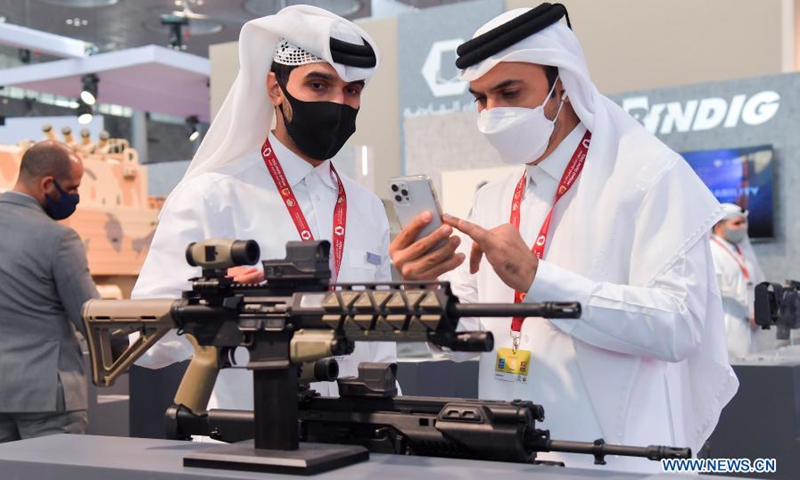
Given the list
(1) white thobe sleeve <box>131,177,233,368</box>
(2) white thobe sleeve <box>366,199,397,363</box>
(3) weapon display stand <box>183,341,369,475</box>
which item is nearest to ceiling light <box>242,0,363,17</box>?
(2) white thobe sleeve <box>366,199,397,363</box>

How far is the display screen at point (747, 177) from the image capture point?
816cm

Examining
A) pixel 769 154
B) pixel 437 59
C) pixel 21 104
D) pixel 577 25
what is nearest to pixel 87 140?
pixel 437 59

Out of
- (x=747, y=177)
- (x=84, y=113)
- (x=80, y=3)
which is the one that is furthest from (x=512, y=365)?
(x=80, y=3)

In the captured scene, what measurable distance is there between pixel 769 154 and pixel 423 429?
7.39 metres

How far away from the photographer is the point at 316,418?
5.17 ft

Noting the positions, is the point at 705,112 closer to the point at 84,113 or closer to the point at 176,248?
the point at 84,113

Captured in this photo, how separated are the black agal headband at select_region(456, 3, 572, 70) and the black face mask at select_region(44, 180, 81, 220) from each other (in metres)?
2.41

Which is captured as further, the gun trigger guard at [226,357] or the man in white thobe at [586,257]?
the man in white thobe at [586,257]

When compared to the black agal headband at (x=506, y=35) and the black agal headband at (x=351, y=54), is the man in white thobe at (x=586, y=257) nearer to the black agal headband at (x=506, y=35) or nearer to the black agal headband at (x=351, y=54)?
the black agal headband at (x=506, y=35)

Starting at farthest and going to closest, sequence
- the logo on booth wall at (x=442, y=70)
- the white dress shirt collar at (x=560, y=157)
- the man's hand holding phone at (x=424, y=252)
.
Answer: the logo on booth wall at (x=442, y=70) < the white dress shirt collar at (x=560, y=157) < the man's hand holding phone at (x=424, y=252)

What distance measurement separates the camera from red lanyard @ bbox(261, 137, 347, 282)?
2318 millimetres

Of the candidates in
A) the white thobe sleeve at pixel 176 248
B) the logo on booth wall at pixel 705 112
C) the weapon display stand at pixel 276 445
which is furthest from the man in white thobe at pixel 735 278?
the weapon display stand at pixel 276 445

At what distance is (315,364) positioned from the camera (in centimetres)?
160

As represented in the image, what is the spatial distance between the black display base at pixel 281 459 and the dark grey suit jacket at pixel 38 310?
7.93 feet
